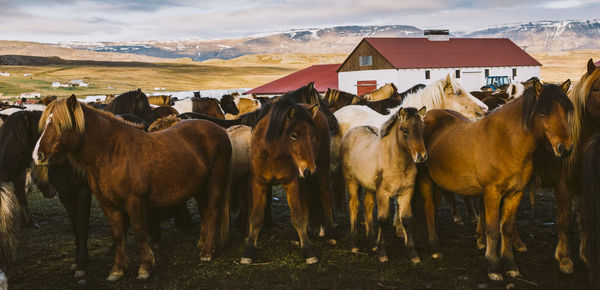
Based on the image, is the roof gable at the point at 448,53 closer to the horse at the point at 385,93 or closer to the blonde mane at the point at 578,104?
the horse at the point at 385,93

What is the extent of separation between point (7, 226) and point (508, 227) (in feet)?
17.4

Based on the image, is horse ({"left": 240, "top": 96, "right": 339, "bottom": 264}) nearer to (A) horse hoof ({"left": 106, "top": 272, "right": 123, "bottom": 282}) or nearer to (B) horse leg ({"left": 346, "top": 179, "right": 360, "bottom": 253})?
(B) horse leg ({"left": 346, "top": 179, "right": 360, "bottom": 253})

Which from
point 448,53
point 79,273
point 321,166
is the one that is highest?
point 448,53

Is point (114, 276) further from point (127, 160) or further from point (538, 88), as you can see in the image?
point (538, 88)

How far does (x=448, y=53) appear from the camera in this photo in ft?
170

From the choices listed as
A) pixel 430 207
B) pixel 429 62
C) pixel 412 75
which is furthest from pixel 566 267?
pixel 429 62

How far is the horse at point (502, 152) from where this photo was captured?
5.13 metres

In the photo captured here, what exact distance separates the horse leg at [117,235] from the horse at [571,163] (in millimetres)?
4893

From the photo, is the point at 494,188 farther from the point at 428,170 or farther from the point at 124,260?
the point at 124,260

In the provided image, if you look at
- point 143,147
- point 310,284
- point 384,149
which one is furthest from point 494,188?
point 143,147

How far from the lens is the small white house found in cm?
4928

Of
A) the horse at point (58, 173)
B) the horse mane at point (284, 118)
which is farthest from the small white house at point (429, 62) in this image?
the horse at point (58, 173)

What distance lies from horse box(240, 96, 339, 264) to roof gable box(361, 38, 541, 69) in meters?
43.6

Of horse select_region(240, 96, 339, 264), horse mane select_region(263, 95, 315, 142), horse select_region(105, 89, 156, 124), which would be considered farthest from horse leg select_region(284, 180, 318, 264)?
horse select_region(105, 89, 156, 124)
